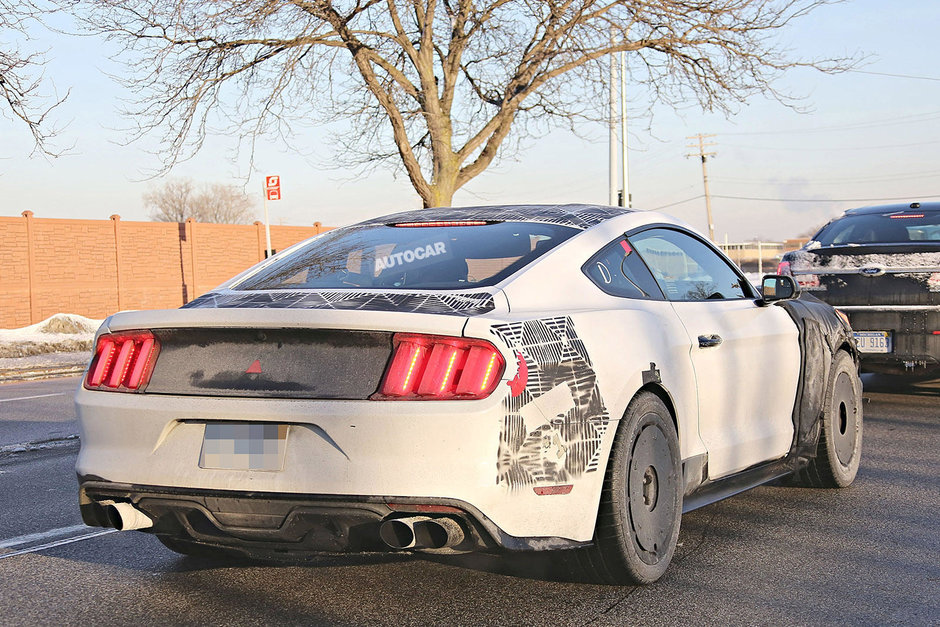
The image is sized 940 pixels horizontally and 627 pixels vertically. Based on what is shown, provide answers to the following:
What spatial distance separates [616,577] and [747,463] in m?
1.33

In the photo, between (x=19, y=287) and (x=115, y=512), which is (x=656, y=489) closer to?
(x=115, y=512)

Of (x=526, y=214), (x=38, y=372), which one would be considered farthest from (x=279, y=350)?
(x=38, y=372)

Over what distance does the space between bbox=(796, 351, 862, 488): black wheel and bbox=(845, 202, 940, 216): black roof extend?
163 inches

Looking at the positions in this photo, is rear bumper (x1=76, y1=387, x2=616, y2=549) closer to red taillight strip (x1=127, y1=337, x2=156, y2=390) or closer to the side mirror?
red taillight strip (x1=127, y1=337, x2=156, y2=390)

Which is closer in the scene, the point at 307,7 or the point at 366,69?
the point at 307,7

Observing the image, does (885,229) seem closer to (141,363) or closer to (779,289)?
(779,289)

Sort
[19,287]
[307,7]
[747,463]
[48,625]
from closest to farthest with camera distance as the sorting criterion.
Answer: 1. [48,625]
2. [747,463]
3. [307,7]
4. [19,287]

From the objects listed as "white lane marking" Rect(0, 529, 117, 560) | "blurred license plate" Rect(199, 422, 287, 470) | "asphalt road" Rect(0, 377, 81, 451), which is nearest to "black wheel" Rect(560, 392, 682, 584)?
"blurred license plate" Rect(199, 422, 287, 470)

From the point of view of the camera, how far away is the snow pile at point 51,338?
62.7 ft

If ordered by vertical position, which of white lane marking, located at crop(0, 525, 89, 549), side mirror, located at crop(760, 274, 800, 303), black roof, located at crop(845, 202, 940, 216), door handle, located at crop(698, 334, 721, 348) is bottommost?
white lane marking, located at crop(0, 525, 89, 549)

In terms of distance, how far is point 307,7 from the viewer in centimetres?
1811

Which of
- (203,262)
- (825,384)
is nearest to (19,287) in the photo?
(203,262)

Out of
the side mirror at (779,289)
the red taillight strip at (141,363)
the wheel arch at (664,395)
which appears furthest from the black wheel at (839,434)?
the red taillight strip at (141,363)

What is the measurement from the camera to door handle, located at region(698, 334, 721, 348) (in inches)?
182
